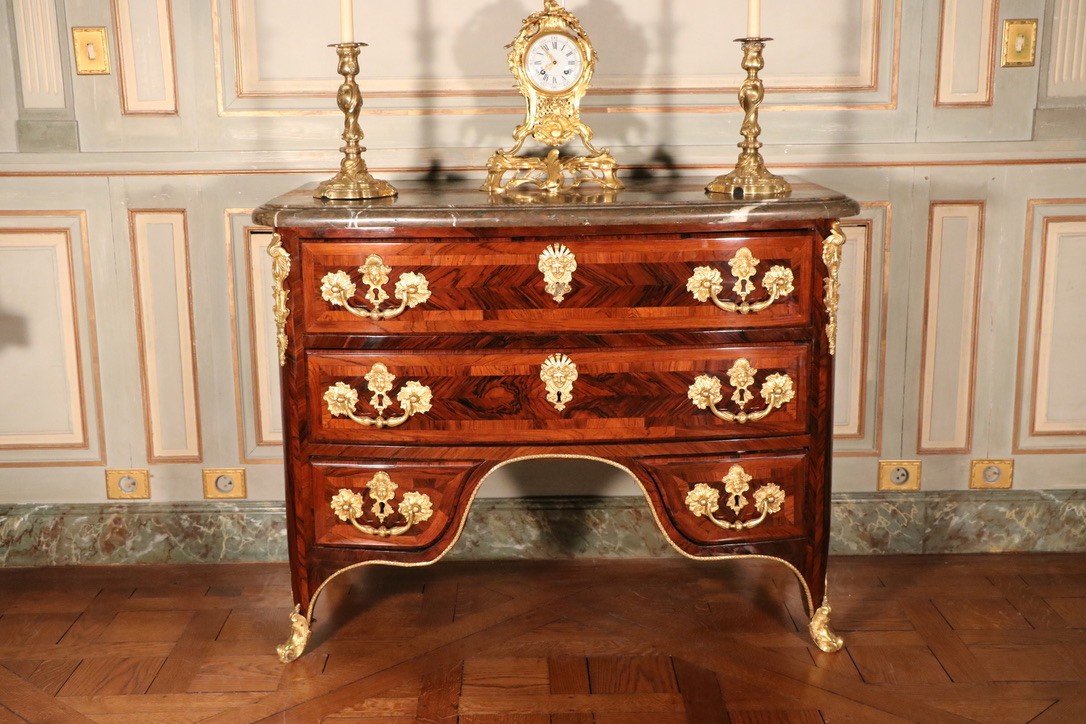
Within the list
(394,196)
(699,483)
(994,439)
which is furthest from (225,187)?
(994,439)

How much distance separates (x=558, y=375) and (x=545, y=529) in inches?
34.0

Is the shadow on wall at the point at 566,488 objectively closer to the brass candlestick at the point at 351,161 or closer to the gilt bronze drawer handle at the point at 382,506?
the gilt bronze drawer handle at the point at 382,506

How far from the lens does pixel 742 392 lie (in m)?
2.31

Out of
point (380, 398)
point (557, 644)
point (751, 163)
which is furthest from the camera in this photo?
point (557, 644)

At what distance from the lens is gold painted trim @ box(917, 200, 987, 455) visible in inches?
114

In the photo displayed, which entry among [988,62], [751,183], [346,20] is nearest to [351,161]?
[346,20]

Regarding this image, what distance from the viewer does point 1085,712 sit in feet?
7.20

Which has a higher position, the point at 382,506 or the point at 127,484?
the point at 382,506

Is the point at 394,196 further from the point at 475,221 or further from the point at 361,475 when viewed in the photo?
the point at 361,475

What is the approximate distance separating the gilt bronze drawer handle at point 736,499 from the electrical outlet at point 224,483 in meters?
1.38

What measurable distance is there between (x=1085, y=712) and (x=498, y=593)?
1.41 meters

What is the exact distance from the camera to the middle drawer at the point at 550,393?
2.27 meters

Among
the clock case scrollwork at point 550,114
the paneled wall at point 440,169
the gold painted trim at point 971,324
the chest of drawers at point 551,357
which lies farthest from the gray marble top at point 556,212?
the gold painted trim at point 971,324

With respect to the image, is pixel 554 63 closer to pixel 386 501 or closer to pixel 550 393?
pixel 550 393
